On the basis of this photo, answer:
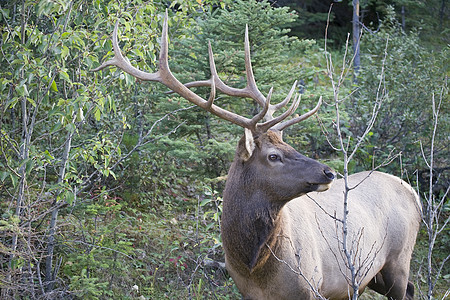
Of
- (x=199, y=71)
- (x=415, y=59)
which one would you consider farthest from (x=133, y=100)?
(x=415, y=59)

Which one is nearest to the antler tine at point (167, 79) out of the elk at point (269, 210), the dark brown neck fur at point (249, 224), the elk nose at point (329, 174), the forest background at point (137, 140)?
the elk at point (269, 210)

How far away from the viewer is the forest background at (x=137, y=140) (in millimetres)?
4641

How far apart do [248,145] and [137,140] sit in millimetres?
3017

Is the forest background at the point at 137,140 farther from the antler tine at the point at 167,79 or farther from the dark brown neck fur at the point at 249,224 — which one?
the dark brown neck fur at the point at 249,224

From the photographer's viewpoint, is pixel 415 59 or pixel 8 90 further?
pixel 415 59

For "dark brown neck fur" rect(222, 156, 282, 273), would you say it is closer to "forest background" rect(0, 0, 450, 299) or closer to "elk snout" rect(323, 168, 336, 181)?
"elk snout" rect(323, 168, 336, 181)

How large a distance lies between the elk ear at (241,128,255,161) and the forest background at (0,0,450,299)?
2.03 ft

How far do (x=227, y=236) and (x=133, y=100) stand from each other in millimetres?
3602

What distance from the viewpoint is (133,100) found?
7297 mm

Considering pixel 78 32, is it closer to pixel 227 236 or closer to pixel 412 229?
pixel 227 236

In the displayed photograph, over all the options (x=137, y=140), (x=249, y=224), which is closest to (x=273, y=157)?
(x=249, y=224)

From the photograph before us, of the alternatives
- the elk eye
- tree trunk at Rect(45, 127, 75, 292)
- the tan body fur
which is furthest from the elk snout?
tree trunk at Rect(45, 127, 75, 292)

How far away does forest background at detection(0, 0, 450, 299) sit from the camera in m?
4.64

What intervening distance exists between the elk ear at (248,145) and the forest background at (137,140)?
0.62m
